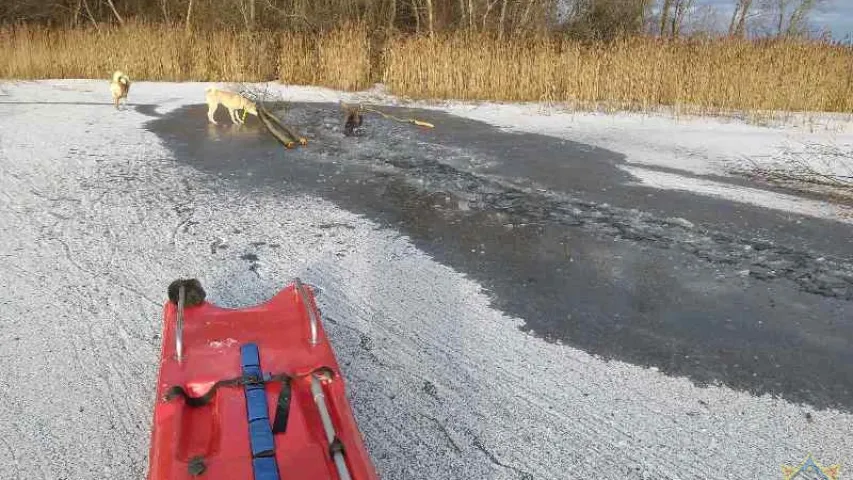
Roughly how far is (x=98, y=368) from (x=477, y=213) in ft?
10.8

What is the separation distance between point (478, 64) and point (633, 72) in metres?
2.86

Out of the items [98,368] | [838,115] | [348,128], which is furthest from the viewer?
[838,115]

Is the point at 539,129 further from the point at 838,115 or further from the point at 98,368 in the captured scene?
the point at 98,368

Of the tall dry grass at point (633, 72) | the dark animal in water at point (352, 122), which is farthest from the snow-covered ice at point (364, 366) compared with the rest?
the tall dry grass at point (633, 72)

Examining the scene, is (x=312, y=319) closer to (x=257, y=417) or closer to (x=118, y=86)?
(x=257, y=417)

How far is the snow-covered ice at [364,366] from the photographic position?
8.47 ft

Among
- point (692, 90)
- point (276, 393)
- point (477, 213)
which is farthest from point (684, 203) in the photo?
point (692, 90)

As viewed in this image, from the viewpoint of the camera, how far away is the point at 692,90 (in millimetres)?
11336

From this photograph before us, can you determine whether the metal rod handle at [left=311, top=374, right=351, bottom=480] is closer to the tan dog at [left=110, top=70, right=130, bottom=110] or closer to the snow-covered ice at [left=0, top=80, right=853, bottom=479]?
the snow-covered ice at [left=0, top=80, right=853, bottom=479]

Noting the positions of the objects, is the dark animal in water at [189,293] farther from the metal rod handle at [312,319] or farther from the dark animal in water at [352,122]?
the dark animal in water at [352,122]

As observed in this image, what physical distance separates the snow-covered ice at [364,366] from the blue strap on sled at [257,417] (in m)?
0.51

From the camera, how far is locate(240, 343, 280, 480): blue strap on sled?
2.08 metres

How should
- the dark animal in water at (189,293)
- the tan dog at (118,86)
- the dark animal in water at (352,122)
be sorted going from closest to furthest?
1. the dark animal in water at (189,293)
2. the dark animal in water at (352,122)
3. the tan dog at (118,86)

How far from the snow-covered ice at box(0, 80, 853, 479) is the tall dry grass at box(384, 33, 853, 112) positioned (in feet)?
25.4
